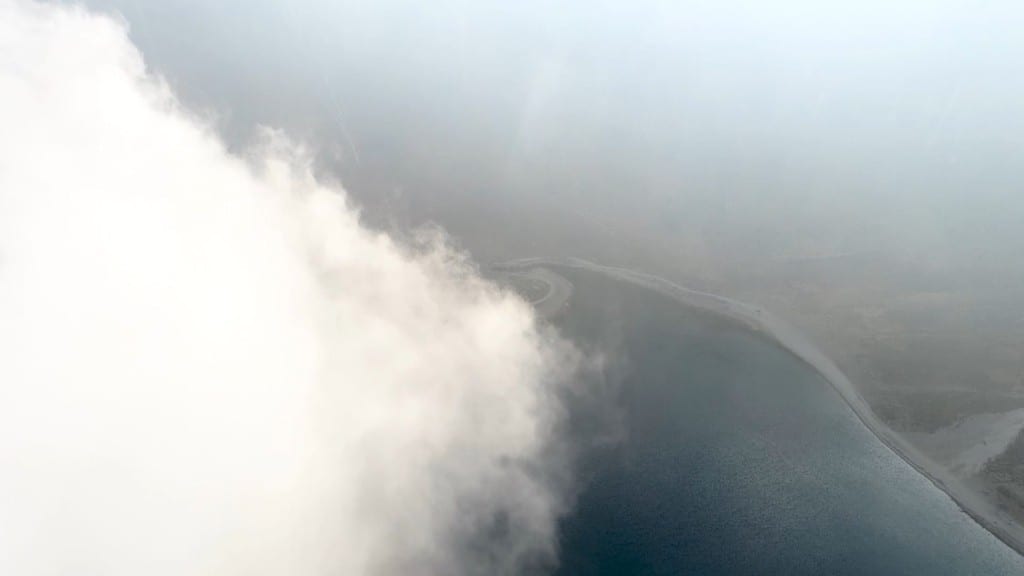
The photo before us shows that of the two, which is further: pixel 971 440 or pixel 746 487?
pixel 971 440

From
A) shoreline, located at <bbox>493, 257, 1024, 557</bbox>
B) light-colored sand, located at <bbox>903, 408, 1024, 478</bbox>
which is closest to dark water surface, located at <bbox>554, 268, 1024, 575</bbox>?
shoreline, located at <bbox>493, 257, 1024, 557</bbox>

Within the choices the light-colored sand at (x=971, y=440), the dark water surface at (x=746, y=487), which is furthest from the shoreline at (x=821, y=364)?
the light-colored sand at (x=971, y=440)

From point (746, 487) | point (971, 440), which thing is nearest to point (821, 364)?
point (971, 440)

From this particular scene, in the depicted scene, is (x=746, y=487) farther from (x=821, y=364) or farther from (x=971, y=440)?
(x=971, y=440)

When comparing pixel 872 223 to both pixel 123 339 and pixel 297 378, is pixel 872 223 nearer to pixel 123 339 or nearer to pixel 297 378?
pixel 297 378

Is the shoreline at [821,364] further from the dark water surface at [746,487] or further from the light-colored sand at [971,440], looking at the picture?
the light-colored sand at [971,440]

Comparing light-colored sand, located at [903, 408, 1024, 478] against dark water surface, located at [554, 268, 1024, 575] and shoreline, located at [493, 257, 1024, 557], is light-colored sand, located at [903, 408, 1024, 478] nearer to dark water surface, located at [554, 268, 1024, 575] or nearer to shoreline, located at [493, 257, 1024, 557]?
shoreline, located at [493, 257, 1024, 557]

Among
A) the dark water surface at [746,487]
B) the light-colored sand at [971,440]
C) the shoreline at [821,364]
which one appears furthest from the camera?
the light-colored sand at [971,440]
